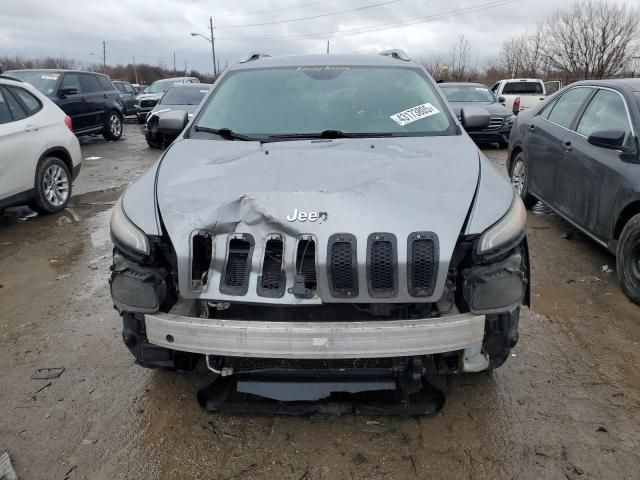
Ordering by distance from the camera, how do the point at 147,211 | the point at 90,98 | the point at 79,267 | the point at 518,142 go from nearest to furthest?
the point at 147,211 → the point at 79,267 → the point at 518,142 → the point at 90,98

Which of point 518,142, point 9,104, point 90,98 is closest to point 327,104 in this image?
point 518,142

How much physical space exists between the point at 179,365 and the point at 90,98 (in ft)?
40.9

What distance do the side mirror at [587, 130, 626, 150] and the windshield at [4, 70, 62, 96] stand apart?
11.6m

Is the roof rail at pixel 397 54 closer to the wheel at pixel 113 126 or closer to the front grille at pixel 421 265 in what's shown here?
the front grille at pixel 421 265

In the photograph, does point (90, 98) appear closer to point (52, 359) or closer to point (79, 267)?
point (79, 267)

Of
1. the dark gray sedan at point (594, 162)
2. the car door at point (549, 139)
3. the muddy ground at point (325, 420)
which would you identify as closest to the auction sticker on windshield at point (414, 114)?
the muddy ground at point (325, 420)

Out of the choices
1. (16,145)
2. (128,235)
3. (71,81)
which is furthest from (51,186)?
(71,81)

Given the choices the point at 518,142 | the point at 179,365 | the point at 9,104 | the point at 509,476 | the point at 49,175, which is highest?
the point at 9,104

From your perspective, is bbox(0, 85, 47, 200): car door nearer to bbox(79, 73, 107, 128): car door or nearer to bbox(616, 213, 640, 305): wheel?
bbox(616, 213, 640, 305): wheel

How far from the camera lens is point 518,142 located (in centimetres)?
675

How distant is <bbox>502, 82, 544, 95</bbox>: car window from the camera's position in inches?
690

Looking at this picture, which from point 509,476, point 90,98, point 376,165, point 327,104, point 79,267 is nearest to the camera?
point 509,476

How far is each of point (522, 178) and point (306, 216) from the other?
16.9 ft

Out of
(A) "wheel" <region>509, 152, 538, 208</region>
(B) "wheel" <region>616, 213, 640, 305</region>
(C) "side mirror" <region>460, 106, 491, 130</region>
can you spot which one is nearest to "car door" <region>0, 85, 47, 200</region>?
(C) "side mirror" <region>460, 106, 491, 130</region>
